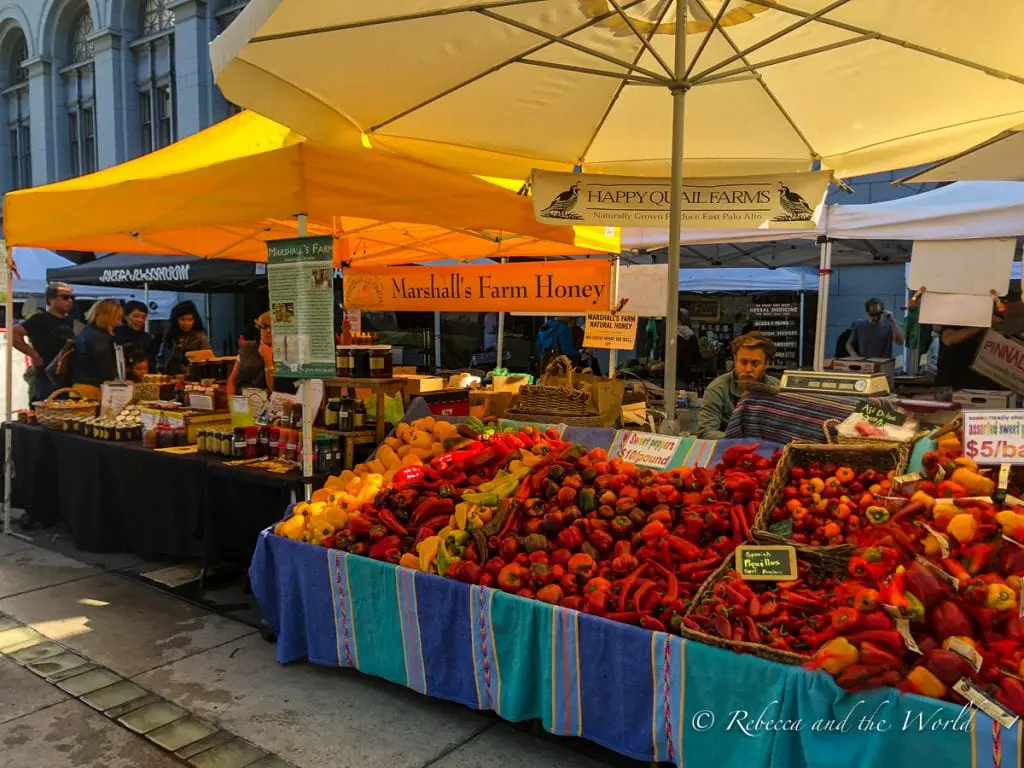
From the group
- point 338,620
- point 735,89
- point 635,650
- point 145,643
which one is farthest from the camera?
point 735,89

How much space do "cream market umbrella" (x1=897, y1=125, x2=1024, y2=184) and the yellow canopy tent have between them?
255cm

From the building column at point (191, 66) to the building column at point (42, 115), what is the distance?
6.83m

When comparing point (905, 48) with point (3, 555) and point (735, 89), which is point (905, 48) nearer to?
point (735, 89)

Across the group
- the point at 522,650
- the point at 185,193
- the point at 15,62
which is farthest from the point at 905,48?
the point at 15,62

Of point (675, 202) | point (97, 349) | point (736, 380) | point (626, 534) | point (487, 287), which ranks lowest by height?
point (626, 534)

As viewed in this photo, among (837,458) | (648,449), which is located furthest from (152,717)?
(837,458)

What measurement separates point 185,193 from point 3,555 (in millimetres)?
3460

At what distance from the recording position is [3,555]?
588cm

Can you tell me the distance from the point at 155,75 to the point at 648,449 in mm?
18218

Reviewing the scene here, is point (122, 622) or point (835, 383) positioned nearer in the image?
point (835, 383)

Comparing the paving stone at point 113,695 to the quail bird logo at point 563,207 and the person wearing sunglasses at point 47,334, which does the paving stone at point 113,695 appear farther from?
the person wearing sunglasses at point 47,334

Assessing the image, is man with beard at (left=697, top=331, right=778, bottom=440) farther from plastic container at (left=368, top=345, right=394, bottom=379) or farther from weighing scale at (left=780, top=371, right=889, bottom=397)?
plastic container at (left=368, top=345, right=394, bottom=379)

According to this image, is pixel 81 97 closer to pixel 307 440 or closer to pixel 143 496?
pixel 143 496

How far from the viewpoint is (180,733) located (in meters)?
3.32
